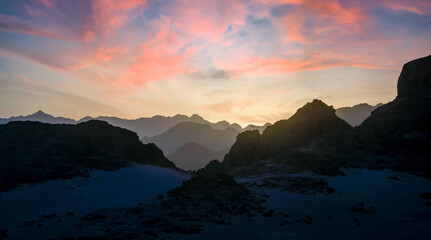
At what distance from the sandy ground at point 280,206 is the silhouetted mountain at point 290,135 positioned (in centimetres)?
1774

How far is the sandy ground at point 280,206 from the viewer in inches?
733

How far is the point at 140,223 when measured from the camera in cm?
2042

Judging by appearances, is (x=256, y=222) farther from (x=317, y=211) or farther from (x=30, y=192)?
(x=30, y=192)

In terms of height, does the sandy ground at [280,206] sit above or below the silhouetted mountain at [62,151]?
below

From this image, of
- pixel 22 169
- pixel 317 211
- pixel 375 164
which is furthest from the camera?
pixel 375 164

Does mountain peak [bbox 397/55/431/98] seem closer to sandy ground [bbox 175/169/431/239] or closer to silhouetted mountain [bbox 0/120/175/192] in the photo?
sandy ground [bbox 175/169/431/239]

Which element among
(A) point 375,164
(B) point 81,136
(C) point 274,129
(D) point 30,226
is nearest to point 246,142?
(C) point 274,129

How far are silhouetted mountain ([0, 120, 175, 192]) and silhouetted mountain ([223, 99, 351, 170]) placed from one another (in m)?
21.5

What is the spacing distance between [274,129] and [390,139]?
80.2 ft

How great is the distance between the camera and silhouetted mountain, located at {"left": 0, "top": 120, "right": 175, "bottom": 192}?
3167 centimetres

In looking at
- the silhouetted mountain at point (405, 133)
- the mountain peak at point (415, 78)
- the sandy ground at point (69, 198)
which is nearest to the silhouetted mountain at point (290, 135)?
the silhouetted mountain at point (405, 133)

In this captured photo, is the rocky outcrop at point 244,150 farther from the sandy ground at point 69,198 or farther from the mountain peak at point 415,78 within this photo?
the mountain peak at point 415,78

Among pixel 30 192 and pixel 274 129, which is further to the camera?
pixel 274 129

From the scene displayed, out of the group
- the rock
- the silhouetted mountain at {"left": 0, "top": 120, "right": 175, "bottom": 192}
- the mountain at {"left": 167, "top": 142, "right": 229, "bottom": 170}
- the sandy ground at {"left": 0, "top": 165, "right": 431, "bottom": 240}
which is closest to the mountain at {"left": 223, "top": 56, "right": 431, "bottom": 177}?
the sandy ground at {"left": 0, "top": 165, "right": 431, "bottom": 240}
